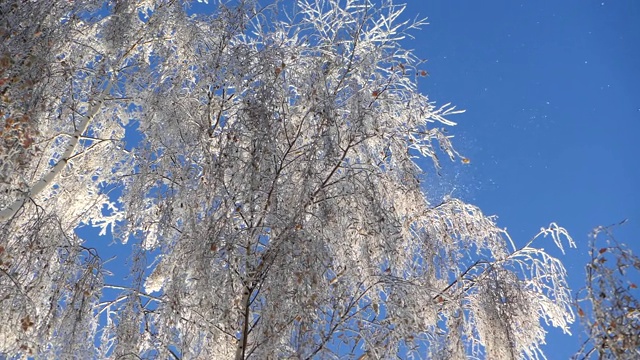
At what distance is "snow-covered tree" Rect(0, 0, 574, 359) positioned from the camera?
3.15 meters

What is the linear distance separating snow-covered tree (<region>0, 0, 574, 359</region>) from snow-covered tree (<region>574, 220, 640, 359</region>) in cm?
102

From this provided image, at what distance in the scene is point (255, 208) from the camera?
3.37 meters

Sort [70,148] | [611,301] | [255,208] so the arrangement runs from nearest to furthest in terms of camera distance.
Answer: [611,301] < [255,208] < [70,148]

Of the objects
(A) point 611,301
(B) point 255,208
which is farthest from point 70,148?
(A) point 611,301

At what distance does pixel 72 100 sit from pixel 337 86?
5.40 feet

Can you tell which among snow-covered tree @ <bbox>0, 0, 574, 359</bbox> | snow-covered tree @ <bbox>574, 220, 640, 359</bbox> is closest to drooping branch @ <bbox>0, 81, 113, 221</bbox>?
snow-covered tree @ <bbox>0, 0, 574, 359</bbox>

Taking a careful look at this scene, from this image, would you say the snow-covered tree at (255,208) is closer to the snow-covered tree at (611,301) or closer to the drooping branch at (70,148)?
the drooping branch at (70,148)

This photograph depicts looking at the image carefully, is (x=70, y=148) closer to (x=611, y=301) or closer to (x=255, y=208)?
(x=255, y=208)

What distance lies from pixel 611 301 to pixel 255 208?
1.73 metres

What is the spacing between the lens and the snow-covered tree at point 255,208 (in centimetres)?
315

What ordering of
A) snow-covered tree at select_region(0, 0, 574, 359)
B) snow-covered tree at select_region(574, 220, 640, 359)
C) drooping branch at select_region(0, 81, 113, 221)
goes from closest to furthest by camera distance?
snow-covered tree at select_region(574, 220, 640, 359) < snow-covered tree at select_region(0, 0, 574, 359) < drooping branch at select_region(0, 81, 113, 221)

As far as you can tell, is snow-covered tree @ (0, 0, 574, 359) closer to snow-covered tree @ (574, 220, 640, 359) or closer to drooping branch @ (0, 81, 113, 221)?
drooping branch @ (0, 81, 113, 221)

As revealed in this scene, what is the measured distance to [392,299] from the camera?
131 inches

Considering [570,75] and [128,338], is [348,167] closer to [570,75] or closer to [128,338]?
[128,338]
